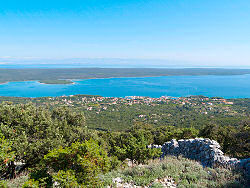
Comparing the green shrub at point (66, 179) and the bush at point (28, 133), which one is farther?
the bush at point (28, 133)

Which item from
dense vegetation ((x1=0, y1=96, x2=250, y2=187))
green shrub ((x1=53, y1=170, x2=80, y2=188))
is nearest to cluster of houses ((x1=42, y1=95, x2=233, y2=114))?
dense vegetation ((x1=0, y1=96, x2=250, y2=187))

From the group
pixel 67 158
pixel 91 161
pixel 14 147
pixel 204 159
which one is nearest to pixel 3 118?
pixel 14 147

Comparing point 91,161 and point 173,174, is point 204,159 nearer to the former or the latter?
point 173,174

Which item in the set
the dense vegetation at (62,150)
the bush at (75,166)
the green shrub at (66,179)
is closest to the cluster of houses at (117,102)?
the dense vegetation at (62,150)

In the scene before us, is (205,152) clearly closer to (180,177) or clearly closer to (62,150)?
→ (180,177)

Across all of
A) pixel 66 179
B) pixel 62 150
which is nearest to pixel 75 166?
pixel 66 179

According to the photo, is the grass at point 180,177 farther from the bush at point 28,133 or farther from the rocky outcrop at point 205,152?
the bush at point 28,133
